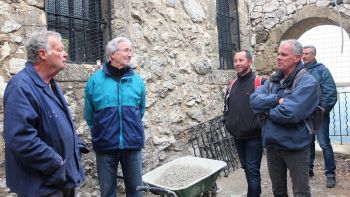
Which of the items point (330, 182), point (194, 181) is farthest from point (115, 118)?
point (330, 182)

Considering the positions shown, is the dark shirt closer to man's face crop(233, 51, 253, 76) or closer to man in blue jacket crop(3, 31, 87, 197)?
man's face crop(233, 51, 253, 76)

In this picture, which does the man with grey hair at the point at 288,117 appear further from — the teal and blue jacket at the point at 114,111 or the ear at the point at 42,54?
the ear at the point at 42,54

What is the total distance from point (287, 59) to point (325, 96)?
171cm

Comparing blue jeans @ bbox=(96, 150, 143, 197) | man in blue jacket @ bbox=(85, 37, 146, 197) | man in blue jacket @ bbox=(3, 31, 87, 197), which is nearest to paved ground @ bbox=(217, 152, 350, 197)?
blue jeans @ bbox=(96, 150, 143, 197)

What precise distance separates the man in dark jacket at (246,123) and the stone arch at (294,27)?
11.4ft

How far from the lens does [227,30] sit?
6402mm

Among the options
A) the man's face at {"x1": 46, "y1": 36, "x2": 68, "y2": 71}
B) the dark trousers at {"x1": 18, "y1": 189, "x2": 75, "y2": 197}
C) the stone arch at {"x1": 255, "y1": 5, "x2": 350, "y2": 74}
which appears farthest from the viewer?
the stone arch at {"x1": 255, "y1": 5, "x2": 350, "y2": 74}

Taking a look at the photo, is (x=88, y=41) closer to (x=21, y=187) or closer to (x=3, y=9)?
(x=3, y=9)

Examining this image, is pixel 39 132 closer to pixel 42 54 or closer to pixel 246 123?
pixel 42 54

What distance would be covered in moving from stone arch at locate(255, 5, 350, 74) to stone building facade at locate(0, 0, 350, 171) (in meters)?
0.02

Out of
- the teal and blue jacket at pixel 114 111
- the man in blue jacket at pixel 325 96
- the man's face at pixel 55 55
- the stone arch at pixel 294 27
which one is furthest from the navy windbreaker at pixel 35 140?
the stone arch at pixel 294 27

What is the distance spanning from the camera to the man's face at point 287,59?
2844mm

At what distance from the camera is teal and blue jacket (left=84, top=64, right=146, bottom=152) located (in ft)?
9.46

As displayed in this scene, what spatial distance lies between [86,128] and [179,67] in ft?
5.50
